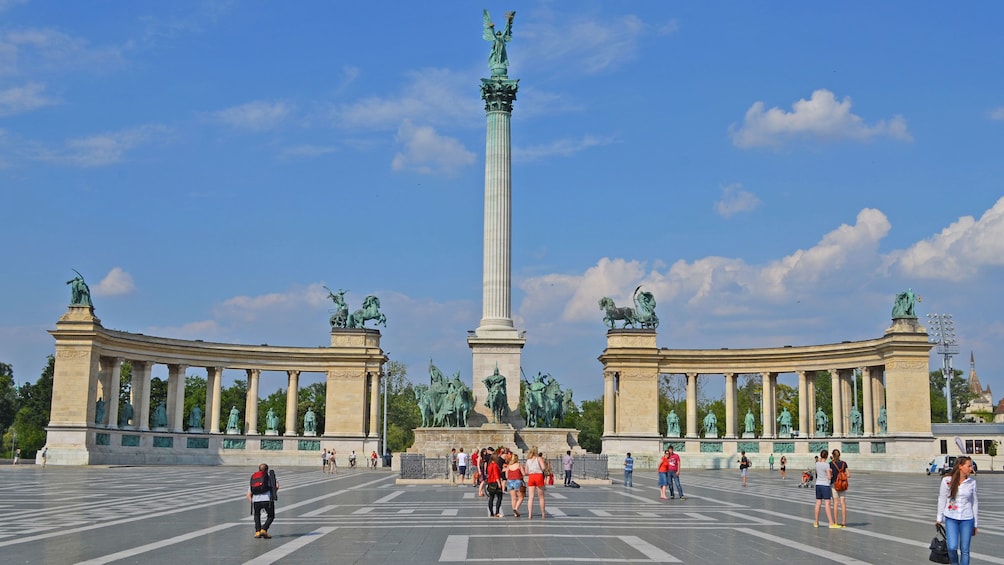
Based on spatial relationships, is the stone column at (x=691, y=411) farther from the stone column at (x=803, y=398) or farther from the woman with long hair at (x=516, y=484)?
the woman with long hair at (x=516, y=484)

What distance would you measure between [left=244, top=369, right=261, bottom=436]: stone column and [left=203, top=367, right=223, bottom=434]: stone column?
268cm

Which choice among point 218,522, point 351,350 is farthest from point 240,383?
point 218,522

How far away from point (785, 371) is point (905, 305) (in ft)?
41.1

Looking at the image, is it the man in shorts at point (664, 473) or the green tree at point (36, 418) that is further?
the green tree at point (36, 418)

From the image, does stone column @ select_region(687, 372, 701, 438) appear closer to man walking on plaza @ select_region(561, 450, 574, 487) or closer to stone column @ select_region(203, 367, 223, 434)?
stone column @ select_region(203, 367, 223, 434)

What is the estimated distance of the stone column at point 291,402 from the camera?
92.3 metres

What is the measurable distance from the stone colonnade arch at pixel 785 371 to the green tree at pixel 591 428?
31242 mm

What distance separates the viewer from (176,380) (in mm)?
89250

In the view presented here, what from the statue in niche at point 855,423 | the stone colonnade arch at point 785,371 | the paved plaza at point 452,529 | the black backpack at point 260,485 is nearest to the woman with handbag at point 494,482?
the paved plaza at point 452,529

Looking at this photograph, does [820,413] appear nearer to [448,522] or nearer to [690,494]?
[690,494]

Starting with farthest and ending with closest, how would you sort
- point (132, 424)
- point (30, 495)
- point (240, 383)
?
1. point (240, 383)
2. point (132, 424)
3. point (30, 495)

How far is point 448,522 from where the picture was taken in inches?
1051

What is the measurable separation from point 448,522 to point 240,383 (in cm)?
11855

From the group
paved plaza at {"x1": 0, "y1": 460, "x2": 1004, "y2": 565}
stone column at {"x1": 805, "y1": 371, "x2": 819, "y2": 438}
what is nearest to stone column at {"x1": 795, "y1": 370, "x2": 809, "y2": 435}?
stone column at {"x1": 805, "y1": 371, "x2": 819, "y2": 438}
